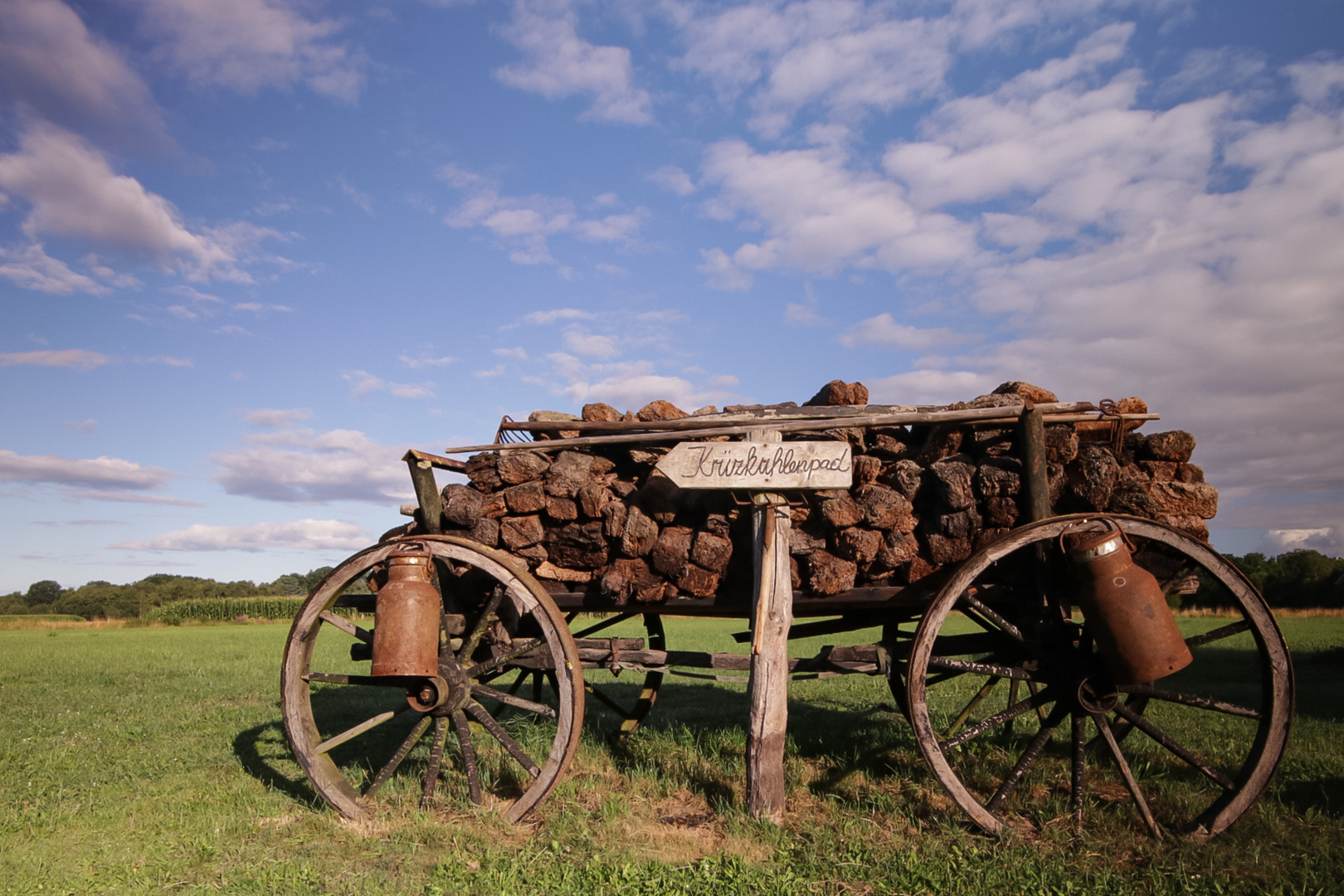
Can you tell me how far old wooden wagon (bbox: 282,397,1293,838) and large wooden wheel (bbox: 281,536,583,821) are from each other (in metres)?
0.02

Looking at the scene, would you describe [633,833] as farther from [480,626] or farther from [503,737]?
[480,626]

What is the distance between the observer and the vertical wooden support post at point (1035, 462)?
462cm

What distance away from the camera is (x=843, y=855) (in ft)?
13.7

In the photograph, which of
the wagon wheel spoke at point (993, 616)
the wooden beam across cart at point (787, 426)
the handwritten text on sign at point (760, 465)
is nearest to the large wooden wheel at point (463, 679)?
the wooden beam across cart at point (787, 426)

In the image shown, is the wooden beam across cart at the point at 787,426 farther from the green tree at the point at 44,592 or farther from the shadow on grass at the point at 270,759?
the green tree at the point at 44,592

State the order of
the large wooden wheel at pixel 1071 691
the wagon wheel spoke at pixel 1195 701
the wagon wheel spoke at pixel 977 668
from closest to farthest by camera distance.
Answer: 1. the large wooden wheel at pixel 1071 691
2. the wagon wheel spoke at pixel 1195 701
3. the wagon wheel spoke at pixel 977 668

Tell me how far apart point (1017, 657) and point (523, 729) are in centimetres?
424

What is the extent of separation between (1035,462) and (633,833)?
134 inches

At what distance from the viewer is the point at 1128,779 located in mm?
4391

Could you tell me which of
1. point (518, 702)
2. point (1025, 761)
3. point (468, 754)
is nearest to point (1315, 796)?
point (1025, 761)

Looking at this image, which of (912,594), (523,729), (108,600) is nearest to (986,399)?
(912,594)

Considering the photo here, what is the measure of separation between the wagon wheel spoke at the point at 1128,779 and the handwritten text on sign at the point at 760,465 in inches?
82.5

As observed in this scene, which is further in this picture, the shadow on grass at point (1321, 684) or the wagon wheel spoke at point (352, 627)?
the shadow on grass at point (1321, 684)

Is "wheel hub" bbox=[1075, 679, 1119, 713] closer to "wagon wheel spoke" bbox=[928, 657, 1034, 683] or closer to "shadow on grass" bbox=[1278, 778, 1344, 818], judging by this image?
"wagon wheel spoke" bbox=[928, 657, 1034, 683]
